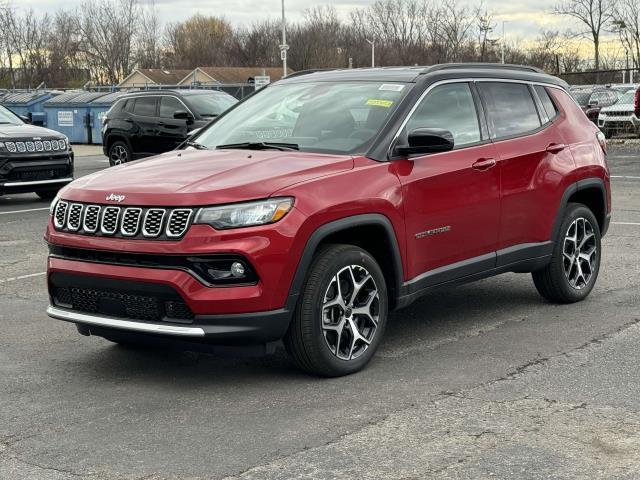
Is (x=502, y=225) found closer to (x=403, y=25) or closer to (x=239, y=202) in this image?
(x=239, y=202)

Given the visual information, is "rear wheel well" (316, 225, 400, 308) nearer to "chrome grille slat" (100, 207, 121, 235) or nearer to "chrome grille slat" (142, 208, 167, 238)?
"chrome grille slat" (142, 208, 167, 238)

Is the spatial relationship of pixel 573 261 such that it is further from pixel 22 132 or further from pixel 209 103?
pixel 209 103

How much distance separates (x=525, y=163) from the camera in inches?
263

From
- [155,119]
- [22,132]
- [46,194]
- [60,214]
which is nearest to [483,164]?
[60,214]

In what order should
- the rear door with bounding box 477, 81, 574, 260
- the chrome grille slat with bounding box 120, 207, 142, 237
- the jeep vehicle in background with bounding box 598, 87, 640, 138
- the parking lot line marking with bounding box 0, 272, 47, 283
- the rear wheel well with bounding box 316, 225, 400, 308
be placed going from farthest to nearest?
1. the jeep vehicle in background with bounding box 598, 87, 640, 138
2. the parking lot line marking with bounding box 0, 272, 47, 283
3. the rear door with bounding box 477, 81, 574, 260
4. the rear wheel well with bounding box 316, 225, 400, 308
5. the chrome grille slat with bounding box 120, 207, 142, 237

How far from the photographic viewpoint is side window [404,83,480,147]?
240 inches

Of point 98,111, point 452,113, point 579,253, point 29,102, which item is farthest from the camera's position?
point 29,102

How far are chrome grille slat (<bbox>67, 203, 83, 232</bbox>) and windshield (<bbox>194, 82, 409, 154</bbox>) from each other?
123cm

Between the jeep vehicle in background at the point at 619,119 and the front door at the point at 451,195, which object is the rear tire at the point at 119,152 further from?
the front door at the point at 451,195

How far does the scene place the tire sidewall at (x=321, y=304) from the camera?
202 inches

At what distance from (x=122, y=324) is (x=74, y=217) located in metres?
0.69

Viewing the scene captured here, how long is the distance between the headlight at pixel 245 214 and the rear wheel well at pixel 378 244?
54 centimetres

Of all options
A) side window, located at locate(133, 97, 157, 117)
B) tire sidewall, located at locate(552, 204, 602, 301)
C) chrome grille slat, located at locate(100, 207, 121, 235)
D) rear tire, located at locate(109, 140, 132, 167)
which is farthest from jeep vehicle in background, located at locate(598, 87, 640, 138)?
chrome grille slat, located at locate(100, 207, 121, 235)

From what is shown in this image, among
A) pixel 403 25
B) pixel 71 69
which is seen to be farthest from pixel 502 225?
pixel 403 25
